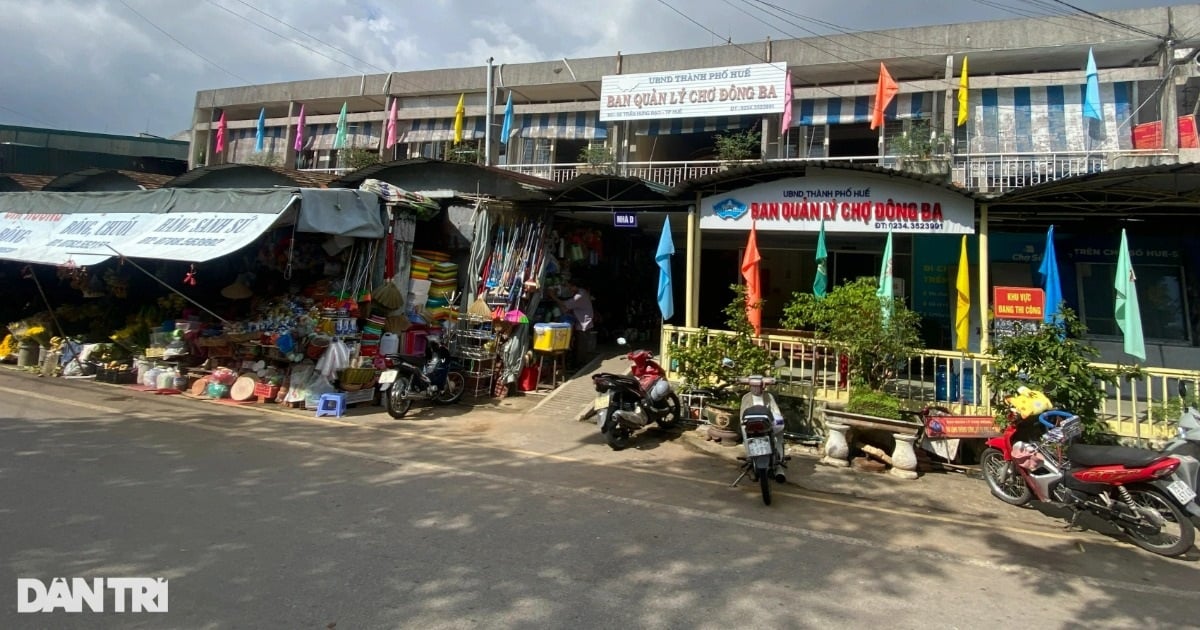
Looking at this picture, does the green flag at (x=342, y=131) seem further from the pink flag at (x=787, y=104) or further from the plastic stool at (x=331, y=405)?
the plastic stool at (x=331, y=405)

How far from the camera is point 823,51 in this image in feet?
50.0

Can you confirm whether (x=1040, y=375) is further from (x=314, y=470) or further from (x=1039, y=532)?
(x=314, y=470)

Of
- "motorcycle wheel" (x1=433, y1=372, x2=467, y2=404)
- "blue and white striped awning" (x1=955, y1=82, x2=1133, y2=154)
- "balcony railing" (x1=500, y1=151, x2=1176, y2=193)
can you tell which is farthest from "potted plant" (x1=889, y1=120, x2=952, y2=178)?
"motorcycle wheel" (x1=433, y1=372, x2=467, y2=404)

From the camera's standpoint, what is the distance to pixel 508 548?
13.6 feet

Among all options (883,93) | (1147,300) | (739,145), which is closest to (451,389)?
(739,145)

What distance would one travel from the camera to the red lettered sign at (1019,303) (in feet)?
23.8

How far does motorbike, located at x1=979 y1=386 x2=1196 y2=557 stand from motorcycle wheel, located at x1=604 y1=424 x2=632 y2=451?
3.75 meters

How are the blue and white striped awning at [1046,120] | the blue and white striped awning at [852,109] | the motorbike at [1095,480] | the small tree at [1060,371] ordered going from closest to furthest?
the motorbike at [1095,480]
the small tree at [1060,371]
the blue and white striped awning at [1046,120]
the blue and white striped awning at [852,109]

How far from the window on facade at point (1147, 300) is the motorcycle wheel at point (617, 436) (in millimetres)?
7770

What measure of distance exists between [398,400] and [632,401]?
10.6ft

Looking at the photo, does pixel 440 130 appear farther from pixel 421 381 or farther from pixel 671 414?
pixel 671 414

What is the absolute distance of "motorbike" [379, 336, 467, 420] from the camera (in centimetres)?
858

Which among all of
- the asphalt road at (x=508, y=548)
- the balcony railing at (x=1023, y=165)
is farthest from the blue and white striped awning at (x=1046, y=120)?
the asphalt road at (x=508, y=548)

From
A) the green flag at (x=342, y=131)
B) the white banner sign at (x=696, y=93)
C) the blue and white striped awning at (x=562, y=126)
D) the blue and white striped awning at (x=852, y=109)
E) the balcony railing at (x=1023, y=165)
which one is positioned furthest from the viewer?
the green flag at (x=342, y=131)
